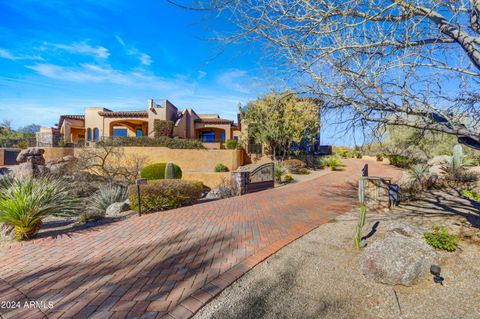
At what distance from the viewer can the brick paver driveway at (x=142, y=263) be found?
8.01 feet

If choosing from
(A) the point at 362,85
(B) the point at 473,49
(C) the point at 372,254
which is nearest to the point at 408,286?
(C) the point at 372,254

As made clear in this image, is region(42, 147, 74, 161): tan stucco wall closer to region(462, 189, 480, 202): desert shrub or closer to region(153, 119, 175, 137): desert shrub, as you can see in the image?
region(153, 119, 175, 137): desert shrub

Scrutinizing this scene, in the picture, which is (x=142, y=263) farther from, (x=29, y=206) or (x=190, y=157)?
(x=190, y=157)

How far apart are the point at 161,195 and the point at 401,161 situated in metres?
20.6

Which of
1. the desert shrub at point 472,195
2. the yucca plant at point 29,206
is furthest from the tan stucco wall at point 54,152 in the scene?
the desert shrub at point 472,195

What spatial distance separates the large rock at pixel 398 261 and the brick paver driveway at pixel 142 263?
145 centimetres

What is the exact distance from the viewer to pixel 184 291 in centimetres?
266

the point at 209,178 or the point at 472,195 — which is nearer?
the point at 472,195

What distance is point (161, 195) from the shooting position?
652cm

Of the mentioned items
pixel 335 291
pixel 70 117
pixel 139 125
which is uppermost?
pixel 70 117

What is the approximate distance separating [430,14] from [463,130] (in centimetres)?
191

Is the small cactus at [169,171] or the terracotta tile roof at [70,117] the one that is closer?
the small cactus at [169,171]

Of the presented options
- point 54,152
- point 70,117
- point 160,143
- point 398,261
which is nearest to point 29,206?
point 398,261

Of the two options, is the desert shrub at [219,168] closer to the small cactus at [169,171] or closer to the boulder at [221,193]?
the small cactus at [169,171]
